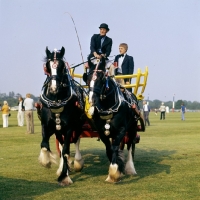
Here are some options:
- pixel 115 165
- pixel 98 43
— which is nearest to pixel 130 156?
pixel 115 165

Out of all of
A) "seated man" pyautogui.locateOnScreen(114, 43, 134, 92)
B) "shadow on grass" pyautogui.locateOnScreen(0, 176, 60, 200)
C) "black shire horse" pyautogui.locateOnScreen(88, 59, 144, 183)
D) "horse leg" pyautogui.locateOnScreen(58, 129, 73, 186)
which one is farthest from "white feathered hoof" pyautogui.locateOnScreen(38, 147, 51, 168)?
"seated man" pyautogui.locateOnScreen(114, 43, 134, 92)

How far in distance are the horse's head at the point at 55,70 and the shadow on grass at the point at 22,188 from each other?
185cm

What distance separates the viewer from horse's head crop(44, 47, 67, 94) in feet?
29.2

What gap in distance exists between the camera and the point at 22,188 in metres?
8.54

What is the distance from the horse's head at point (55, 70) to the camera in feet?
29.2

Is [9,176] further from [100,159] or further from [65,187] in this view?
[100,159]

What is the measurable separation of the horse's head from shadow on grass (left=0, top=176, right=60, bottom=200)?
6.07 ft

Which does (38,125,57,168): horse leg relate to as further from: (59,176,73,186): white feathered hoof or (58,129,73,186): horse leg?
(59,176,73,186): white feathered hoof

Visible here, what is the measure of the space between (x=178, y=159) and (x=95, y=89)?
5355 millimetres

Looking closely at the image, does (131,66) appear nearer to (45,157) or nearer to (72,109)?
(72,109)

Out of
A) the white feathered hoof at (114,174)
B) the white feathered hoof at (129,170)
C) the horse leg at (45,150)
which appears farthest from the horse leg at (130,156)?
the horse leg at (45,150)

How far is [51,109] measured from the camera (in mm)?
9367

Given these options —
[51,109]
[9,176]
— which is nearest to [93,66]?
[51,109]

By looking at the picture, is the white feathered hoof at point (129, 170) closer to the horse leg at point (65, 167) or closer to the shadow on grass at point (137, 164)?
the shadow on grass at point (137, 164)
